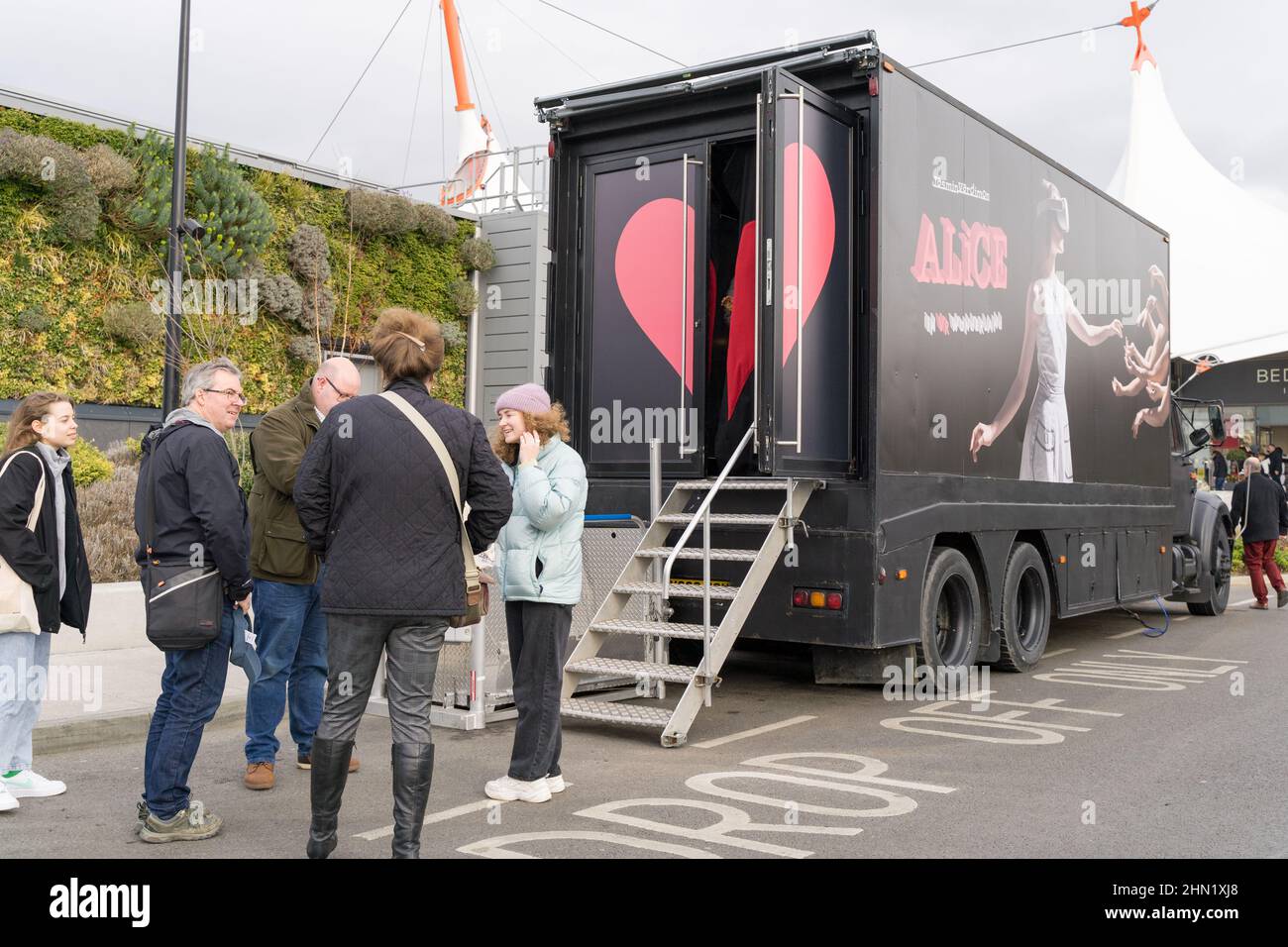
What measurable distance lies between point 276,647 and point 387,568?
5.91 feet

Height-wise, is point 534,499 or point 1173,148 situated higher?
point 1173,148

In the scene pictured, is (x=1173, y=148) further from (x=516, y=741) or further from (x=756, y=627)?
(x=516, y=741)

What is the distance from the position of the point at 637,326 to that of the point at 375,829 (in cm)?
435

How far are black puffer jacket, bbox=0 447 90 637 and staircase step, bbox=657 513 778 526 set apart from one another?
11.3 feet

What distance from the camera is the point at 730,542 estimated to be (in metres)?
7.75

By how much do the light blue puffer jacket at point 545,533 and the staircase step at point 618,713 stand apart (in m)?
1.48

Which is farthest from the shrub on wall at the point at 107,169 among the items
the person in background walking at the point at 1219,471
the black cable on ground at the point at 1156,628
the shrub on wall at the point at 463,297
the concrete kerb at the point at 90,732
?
the person in background walking at the point at 1219,471

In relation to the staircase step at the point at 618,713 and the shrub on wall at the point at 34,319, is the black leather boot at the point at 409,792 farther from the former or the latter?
the shrub on wall at the point at 34,319

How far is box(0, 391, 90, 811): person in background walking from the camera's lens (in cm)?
521

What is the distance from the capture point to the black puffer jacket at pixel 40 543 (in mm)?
5207

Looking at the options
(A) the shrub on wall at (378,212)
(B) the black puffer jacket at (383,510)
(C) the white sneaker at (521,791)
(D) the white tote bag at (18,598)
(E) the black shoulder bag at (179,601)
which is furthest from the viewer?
(A) the shrub on wall at (378,212)

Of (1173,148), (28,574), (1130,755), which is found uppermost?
(1173,148)

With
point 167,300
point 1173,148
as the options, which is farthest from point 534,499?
point 1173,148
